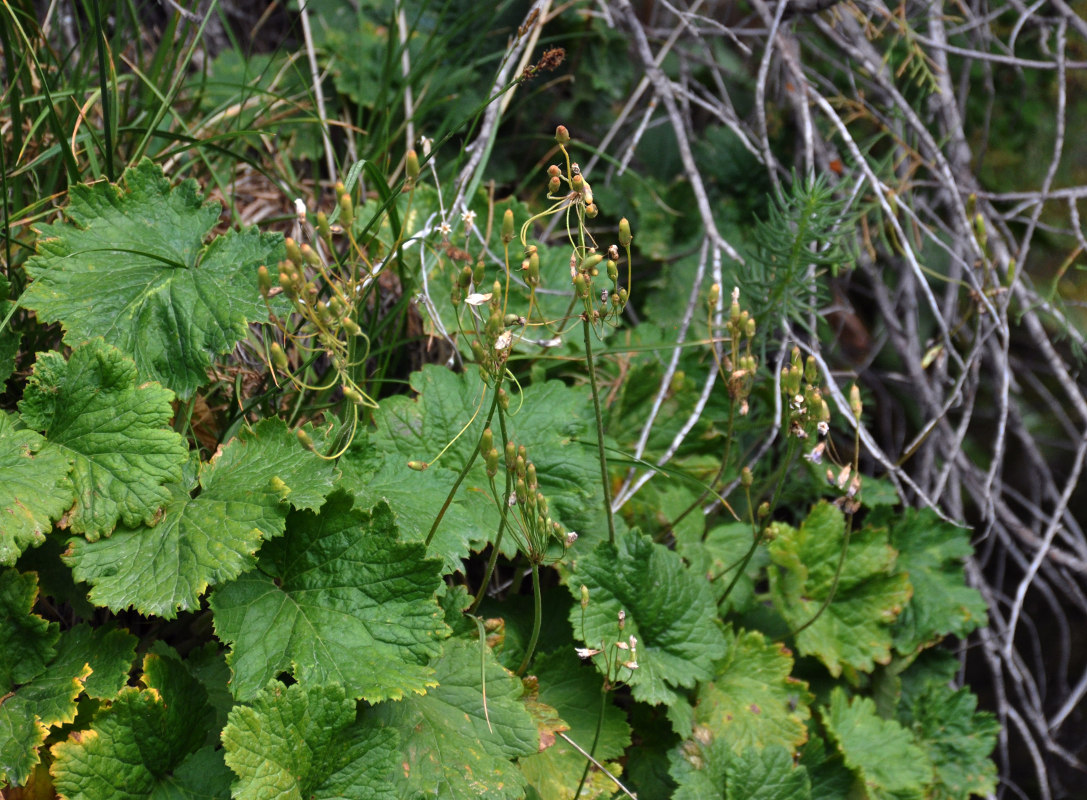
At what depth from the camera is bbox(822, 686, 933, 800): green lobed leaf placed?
6.16 feet

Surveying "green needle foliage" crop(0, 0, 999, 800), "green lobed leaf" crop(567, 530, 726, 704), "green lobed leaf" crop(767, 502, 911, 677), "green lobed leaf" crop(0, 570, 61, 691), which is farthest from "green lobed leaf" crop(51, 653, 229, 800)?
"green lobed leaf" crop(767, 502, 911, 677)

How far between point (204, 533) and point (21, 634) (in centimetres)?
38

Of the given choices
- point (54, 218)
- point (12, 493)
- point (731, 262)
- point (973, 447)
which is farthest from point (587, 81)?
point (12, 493)

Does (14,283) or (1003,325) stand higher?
(14,283)

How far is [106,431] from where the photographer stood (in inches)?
55.8

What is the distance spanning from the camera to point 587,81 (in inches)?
106

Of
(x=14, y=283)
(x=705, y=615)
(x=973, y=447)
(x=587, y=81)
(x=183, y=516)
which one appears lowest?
(x=973, y=447)

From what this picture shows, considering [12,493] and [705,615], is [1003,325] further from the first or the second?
[12,493]

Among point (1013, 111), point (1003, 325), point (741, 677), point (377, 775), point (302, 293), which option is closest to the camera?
point (302, 293)

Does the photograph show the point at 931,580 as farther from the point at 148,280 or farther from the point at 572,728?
the point at 148,280

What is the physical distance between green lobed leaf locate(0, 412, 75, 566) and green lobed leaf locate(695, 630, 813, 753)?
131 centimetres

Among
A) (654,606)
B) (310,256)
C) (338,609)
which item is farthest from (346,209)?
(654,606)

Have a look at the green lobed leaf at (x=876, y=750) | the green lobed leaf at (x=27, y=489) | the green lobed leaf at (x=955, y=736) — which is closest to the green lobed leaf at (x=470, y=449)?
the green lobed leaf at (x=27, y=489)

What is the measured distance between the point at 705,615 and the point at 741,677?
0.65 ft
